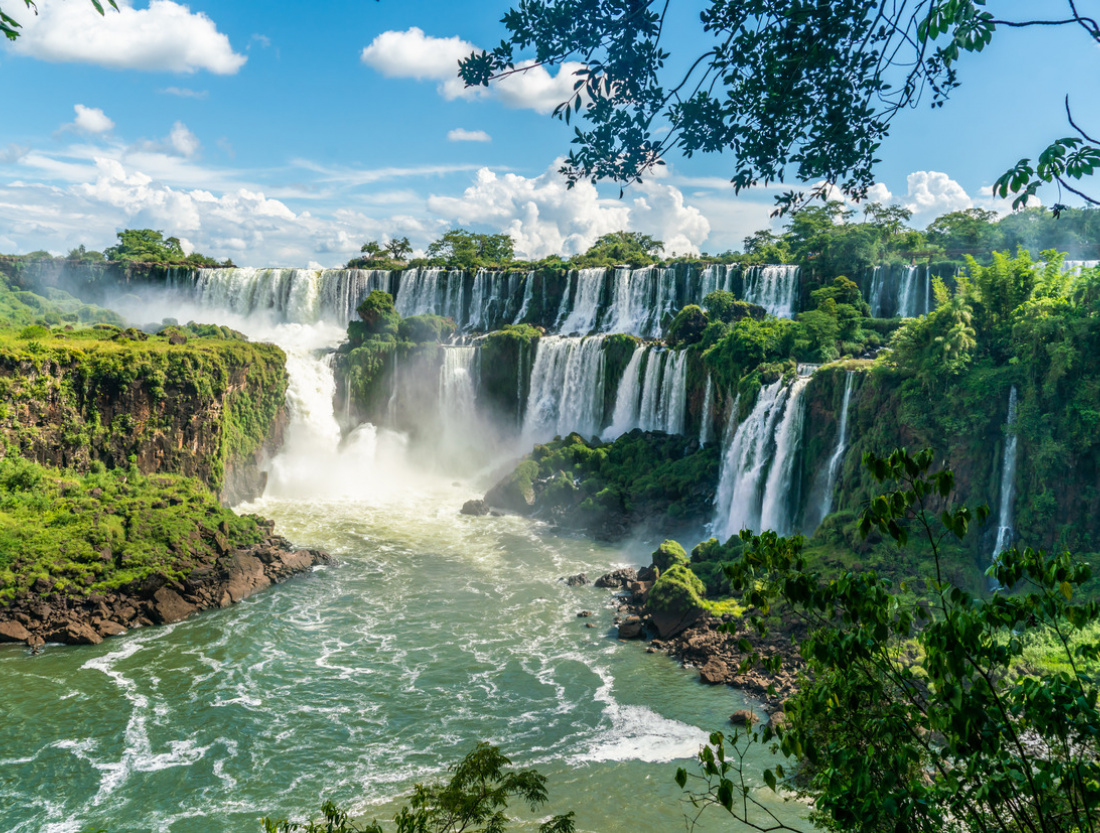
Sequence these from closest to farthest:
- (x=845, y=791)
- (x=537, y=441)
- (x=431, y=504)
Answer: (x=845, y=791) < (x=431, y=504) < (x=537, y=441)

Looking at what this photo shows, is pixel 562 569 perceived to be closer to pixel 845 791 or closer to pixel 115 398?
pixel 115 398

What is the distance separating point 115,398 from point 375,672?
14150mm

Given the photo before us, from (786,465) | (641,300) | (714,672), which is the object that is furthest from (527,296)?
(714,672)

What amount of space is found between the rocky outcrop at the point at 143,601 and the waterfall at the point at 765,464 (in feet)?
45.4

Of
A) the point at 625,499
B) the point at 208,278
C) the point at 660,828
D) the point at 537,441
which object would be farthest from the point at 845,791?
the point at 208,278

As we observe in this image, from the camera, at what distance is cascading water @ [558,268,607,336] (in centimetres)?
4000

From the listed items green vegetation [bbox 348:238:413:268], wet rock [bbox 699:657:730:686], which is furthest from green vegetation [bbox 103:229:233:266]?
wet rock [bbox 699:657:730:686]

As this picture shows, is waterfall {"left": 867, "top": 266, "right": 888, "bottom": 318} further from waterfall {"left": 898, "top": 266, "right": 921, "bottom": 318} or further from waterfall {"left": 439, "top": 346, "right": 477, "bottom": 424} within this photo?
waterfall {"left": 439, "top": 346, "right": 477, "bottom": 424}

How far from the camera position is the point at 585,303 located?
40.7m

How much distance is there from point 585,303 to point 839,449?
2231cm

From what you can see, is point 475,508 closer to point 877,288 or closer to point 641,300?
point 641,300

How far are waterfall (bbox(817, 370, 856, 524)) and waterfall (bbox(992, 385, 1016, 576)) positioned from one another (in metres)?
4.31

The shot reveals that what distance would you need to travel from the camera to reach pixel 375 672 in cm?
1552

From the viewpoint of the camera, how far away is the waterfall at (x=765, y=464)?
21953mm
